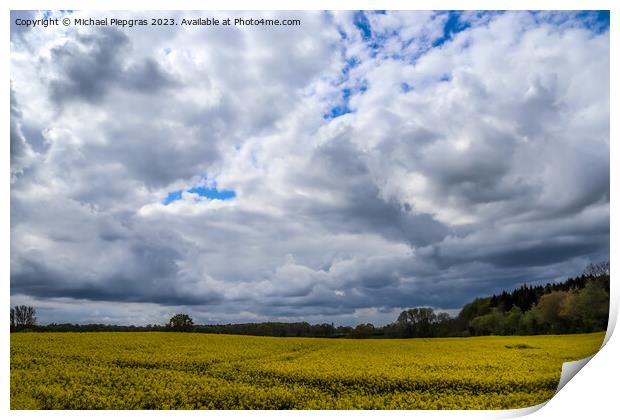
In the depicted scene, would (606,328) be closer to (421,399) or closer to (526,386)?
(526,386)

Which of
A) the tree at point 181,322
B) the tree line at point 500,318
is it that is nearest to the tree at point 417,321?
the tree line at point 500,318

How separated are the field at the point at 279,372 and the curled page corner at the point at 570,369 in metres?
0.13

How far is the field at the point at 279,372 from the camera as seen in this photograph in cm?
920

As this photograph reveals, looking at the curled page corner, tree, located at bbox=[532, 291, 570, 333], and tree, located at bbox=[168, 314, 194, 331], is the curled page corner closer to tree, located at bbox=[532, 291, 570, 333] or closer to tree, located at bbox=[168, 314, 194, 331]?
tree, located at bbox=[532, 291, 570, 333]

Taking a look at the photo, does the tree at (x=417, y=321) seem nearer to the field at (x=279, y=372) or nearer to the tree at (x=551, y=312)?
the field at (x=279, y=372)

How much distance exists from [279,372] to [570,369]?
5.64 m

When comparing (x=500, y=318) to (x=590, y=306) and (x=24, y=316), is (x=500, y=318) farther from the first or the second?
(x=24, y=316)

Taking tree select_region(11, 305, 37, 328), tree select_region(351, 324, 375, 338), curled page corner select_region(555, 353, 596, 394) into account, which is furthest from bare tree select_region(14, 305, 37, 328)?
curled page corner select_region(555, 353, 596, 394)

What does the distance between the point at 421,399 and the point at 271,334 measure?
3.58 m

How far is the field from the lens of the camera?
920 cm

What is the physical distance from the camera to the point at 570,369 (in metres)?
10.2

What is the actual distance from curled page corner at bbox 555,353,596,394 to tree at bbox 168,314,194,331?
7360mm

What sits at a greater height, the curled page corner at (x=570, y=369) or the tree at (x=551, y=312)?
the tree at (x=551, y=312)
